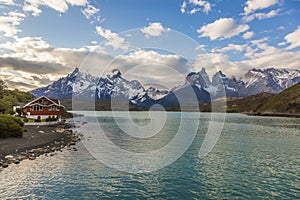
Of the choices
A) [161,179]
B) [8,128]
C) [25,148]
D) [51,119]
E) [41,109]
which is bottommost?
[161,179]

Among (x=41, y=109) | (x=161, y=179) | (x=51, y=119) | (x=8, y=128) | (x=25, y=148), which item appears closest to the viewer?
(x=161, y=179)

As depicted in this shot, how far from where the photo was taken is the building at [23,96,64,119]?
94312 millimetres

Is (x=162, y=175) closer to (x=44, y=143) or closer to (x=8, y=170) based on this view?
(x=8, y=170)

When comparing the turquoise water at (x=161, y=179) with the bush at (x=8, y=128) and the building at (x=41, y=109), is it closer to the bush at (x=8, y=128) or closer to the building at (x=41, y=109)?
the bush at (x=8, y=128)

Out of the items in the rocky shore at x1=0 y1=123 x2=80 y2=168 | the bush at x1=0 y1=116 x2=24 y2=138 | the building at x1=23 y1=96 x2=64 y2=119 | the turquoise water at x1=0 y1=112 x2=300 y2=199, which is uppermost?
the building at x1=23 y1=96 x2=64 y2=119

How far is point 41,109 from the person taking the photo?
96.9 metres

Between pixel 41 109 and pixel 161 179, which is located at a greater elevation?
pixel 41 109

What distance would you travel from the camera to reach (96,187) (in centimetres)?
2723

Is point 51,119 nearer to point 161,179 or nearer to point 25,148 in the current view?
point 25,148

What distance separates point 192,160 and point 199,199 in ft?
55.3

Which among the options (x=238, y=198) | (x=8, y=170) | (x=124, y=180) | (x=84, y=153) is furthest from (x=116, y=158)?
(x=238, y=198)

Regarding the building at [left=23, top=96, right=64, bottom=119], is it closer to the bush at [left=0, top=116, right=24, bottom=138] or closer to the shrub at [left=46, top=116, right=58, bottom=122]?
the shrub at [left=46, top=116, right=58, bottom=122]

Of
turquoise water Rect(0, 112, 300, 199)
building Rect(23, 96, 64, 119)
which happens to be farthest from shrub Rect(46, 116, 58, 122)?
turquoise water Rect(0, 112, 300, 199)

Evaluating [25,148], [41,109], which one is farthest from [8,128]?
[41,109]
